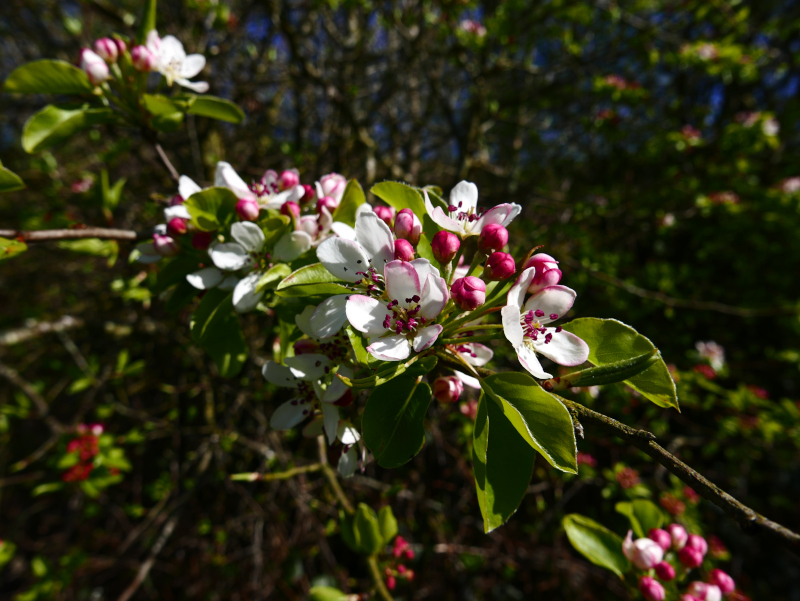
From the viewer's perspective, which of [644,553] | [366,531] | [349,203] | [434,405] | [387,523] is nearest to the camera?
[349,203]

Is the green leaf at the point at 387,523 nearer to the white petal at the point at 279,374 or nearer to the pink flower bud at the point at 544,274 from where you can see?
the white petal at the point at 279,374

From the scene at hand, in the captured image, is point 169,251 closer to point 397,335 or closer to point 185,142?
point 397,335

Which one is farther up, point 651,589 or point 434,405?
point 651,589

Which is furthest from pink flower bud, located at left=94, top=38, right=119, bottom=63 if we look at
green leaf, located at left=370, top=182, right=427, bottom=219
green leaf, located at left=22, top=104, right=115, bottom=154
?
green leaf, located at left=370, top=182, right=427, bottom=219

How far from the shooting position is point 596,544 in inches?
52.7

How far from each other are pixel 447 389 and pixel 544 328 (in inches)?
10.1

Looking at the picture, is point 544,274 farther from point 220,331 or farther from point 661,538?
point 661,538

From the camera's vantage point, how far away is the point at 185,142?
133 inches

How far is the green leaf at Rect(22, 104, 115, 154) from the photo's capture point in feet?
3.86

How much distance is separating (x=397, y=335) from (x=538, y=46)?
6.43 m

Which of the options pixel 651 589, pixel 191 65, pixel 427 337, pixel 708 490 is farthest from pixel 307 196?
pixel 651 589

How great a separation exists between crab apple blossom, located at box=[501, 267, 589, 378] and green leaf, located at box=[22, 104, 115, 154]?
1.35 metres

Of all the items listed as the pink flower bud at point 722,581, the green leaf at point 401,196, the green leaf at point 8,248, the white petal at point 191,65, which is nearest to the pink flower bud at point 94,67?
the white petal at point 191,65

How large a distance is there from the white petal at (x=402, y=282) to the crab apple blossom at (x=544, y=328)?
18 centimetres
